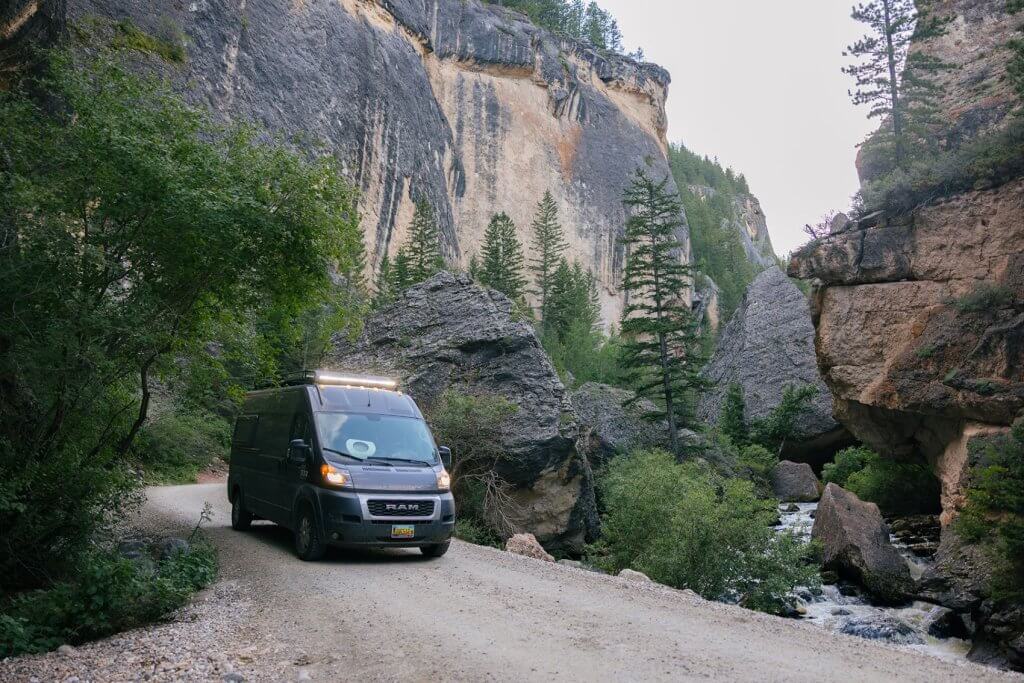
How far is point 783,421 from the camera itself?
36.8 metres

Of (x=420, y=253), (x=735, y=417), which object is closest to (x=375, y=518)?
(x=735, y=417)

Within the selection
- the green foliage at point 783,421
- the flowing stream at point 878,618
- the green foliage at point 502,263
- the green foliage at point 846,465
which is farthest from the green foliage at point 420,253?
the flowing stream at point 878,618

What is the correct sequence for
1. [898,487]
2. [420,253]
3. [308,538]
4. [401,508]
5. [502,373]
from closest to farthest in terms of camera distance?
[401,508]
[308,538]
[502,373]
[898,487]
[420,253]

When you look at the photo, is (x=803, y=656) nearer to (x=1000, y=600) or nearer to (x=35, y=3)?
(x=1000, y=600)

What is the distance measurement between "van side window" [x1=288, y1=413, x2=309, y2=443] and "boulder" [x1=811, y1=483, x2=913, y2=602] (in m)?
11.2

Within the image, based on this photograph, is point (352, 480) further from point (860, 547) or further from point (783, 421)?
point (783, 421)

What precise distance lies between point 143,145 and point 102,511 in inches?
191

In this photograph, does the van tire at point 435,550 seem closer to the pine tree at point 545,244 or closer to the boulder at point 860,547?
the boulder at point 860,547

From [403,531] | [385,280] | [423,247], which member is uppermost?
[423,247]

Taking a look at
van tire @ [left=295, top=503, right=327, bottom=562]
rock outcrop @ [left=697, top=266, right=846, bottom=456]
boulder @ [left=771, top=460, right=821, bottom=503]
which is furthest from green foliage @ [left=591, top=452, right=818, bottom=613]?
rock outcrop @ [left=697, top=266, right=846, bottom=456]

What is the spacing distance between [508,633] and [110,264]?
23.1 feet

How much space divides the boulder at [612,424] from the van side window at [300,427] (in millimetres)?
14478

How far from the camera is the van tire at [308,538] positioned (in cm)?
982

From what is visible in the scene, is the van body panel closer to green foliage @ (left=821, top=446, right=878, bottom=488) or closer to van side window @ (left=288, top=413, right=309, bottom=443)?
van side window @ (left=288, top=413, right=309, bottom=443)
